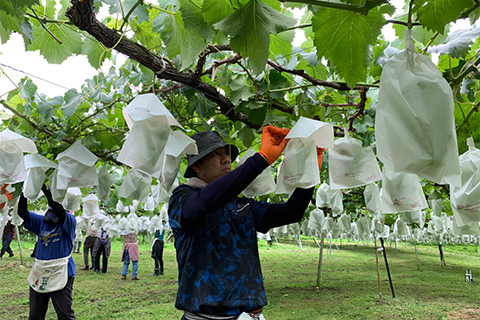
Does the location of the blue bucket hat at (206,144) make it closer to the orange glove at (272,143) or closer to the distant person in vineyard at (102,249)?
the orange glove at (272,143)

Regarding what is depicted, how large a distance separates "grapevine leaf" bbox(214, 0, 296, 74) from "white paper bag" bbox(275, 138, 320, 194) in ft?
1.68

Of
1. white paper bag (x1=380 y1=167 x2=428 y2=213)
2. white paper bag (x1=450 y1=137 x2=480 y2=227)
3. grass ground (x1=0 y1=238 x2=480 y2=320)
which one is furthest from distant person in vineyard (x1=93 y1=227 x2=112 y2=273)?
white paper bag (x1=450 y1=137 x2=480 y2=227)

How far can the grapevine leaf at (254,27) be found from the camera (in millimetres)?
926

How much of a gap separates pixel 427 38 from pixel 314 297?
6468 mm

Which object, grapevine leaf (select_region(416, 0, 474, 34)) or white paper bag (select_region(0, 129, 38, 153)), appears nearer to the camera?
grapevine leaf (select_region(416, 0, 474, 34))

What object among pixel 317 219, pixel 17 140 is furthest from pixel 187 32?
pixel 317 219

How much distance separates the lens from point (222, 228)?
1.69 metres

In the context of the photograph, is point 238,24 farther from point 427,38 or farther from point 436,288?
point 436,288

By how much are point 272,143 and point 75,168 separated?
1.50 m

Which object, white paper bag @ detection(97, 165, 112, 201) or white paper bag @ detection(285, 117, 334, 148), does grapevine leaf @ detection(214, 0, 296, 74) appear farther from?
white paper bag @ detection(97, 165, 112, 201)

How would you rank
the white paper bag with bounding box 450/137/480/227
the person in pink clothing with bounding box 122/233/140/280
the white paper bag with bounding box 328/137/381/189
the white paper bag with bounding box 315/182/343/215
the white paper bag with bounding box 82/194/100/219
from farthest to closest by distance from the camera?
the person in pink clothing with bounding box 122/233/140/280, the white paper bag with bounding box 82/194/100/219, the white paper bag with bounding box 315/182/343/215, the white paper bag with bounding box 328/137/381/189, the white paper bag with bounding box 450/137/480/227

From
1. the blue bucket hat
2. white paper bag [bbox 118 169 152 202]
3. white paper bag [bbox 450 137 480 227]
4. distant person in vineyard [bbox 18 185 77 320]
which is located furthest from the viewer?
distant person in vineyard [bbox 18 185 77 320]

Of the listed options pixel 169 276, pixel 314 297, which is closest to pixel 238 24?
pixel 314 297

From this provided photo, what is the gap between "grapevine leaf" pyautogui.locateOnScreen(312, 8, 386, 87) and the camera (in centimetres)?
98
